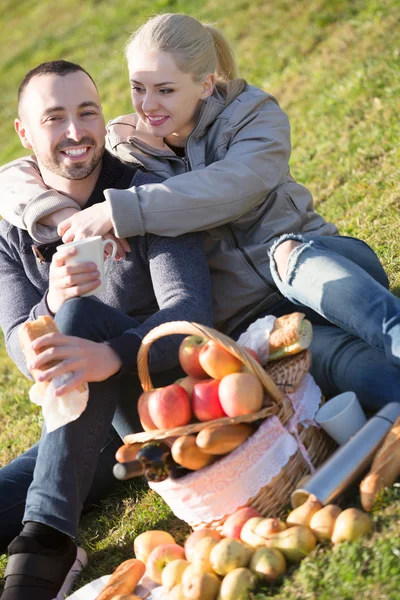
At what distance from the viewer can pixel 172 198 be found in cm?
375

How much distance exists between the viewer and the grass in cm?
275

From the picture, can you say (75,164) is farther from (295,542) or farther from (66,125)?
(295,542)

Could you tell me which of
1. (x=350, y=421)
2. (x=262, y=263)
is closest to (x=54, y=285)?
(x=262, y=263)

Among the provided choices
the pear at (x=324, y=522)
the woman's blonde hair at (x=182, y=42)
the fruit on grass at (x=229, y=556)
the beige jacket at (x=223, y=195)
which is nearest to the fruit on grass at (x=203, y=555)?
the fruit on grass at (x=229, y=556)

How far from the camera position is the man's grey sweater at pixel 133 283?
358 cm

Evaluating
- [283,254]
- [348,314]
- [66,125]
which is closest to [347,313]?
[348,314]

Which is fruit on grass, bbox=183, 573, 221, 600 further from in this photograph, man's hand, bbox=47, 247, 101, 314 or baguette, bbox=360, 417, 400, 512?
man's hand, bbox=47, 247, 101, 314

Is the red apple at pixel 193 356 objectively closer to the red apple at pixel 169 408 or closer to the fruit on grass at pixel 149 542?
the red apple at pixel 169 408

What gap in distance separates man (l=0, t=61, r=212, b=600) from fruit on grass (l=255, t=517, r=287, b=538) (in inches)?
31.5

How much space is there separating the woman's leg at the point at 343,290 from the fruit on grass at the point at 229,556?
37.3 inches

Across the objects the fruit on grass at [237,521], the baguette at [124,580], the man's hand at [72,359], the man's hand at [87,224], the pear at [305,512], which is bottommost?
the baguette at [124,580]

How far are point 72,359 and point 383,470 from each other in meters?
1.21

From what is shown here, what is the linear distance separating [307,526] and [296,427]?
44 cm

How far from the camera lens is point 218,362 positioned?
3137 millimetres
